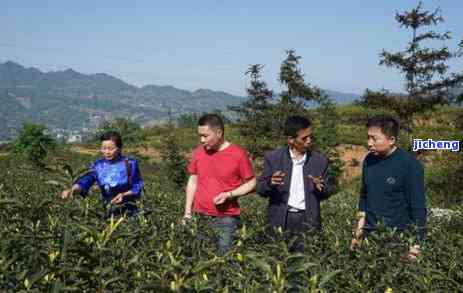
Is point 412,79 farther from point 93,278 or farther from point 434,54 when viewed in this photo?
point 93,278

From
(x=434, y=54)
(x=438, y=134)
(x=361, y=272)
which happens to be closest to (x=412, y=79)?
(x=434, y=54)

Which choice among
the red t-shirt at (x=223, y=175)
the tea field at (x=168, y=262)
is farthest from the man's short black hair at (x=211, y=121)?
the tea field at (x=168, y=262)

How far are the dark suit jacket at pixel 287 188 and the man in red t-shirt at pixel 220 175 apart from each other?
36cm

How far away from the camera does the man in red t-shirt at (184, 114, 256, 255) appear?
5.22 metres

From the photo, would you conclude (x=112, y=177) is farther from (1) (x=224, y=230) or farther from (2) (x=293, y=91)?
(2) (x=293, y=91)

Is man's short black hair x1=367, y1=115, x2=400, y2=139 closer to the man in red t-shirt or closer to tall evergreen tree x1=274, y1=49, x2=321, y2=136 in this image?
the man in red t-shirt

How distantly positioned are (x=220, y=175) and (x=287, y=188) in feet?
2.27

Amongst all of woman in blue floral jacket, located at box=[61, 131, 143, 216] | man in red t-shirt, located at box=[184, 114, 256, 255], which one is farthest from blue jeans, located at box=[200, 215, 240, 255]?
woman in blue floral jacket, located at box=[61, 131, 143, 216]

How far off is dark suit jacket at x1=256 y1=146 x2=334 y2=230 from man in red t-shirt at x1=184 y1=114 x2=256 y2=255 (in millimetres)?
357

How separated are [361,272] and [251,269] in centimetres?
68

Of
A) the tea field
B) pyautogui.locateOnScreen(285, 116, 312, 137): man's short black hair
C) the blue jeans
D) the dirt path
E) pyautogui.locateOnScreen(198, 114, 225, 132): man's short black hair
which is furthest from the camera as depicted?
the dirt path

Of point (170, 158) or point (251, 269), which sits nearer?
point (251, 269)

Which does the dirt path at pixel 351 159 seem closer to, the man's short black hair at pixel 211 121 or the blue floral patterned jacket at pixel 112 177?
the blue floral patterned jacket at pixel 112 177

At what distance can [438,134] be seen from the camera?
4116cm
